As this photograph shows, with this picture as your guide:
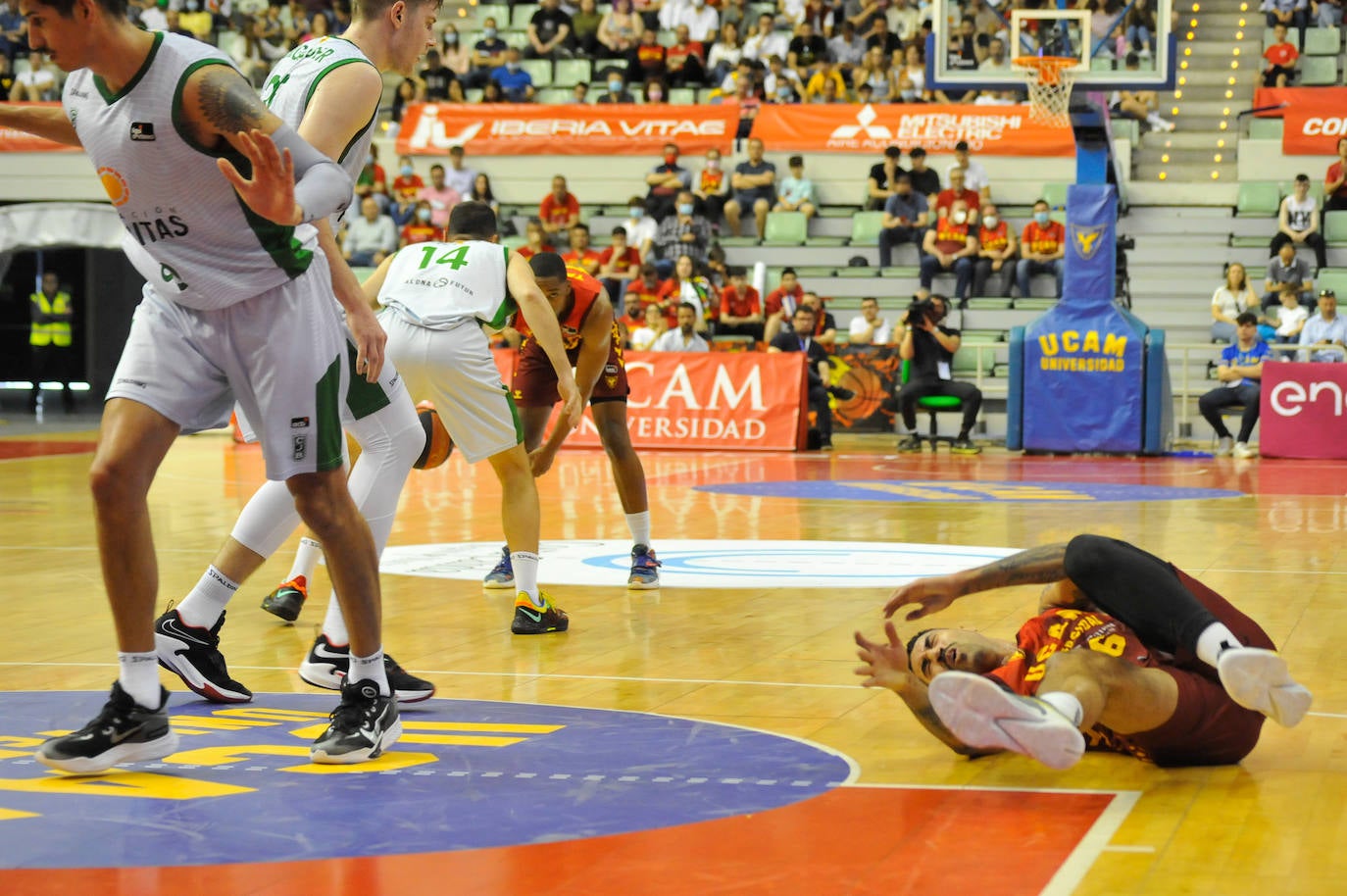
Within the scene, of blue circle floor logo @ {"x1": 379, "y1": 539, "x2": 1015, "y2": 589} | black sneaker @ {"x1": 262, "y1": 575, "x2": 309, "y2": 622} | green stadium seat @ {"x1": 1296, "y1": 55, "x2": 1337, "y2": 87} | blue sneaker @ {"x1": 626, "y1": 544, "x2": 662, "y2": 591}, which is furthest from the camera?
green stadium seat @ {"x1": 1296, "y1": 55, "x2": 1337, "y2": 87}

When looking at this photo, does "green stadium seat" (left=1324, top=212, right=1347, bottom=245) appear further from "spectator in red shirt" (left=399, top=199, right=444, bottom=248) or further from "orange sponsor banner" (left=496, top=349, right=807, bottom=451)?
"spectator in red shirt" (left=399, top=199, right=444, bottom=248)

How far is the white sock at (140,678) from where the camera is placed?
166 inches

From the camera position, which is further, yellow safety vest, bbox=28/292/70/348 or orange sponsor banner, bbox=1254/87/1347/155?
yellow safety vest, bbox=28/292/70/348

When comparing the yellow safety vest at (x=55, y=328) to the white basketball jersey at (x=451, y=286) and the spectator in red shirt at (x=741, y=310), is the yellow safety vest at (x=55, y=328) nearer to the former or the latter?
the spectator in red shirt at (x=741, y=310)

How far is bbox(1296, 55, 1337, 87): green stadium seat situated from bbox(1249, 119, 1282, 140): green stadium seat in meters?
0.61

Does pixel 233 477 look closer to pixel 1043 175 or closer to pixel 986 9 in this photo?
pixel 986 9

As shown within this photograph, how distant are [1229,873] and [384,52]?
3085mm

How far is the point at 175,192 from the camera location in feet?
13.4

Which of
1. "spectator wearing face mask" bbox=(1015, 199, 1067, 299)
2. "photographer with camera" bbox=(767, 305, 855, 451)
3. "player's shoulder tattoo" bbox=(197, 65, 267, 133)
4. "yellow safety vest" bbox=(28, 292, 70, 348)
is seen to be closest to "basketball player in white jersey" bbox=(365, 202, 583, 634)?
"player's shoulder tattoo" bbox=(197, 65, 267, 133)

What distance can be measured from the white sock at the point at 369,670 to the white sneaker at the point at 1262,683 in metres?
2.04

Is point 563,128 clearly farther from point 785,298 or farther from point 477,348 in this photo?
point 477,348

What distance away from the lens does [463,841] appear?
3531 mm

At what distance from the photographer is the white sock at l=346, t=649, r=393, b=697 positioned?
441 centimetres

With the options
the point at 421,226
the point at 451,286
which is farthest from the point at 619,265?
the point at 451,286
